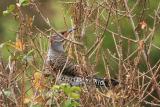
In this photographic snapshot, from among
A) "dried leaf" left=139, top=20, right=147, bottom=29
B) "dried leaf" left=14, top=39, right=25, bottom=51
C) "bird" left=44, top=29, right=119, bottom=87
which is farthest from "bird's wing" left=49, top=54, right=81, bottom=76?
"dried leaf" left=139, top=20, right=147, bottom=29

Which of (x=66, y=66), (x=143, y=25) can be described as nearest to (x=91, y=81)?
(x=143, y=25)

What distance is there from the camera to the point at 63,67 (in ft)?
16.2

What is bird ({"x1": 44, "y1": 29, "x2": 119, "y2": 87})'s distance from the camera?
14.7ft

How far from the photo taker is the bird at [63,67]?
4.48 m

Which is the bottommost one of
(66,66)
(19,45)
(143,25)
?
(66,66)

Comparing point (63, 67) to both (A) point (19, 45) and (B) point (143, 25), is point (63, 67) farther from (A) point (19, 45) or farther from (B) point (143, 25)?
(B) point (143, 25)

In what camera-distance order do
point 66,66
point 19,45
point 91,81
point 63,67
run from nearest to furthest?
point 91,81
point 19,45
point 63,67
point 66,66

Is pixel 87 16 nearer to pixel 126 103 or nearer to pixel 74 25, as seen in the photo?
pixel 74 25

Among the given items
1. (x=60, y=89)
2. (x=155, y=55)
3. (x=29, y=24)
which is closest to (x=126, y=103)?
(x=60, y=89)

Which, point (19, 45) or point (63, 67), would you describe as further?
point (63, 67)

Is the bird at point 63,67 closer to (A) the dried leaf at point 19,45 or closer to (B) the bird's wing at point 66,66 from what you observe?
(B) the bird's wing at point 66,66

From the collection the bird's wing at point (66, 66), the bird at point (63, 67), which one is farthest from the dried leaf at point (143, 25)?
the bird's wing at point (66, 66)

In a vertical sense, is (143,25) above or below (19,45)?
above

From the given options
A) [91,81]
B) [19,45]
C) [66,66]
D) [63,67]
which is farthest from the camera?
[66,66]
